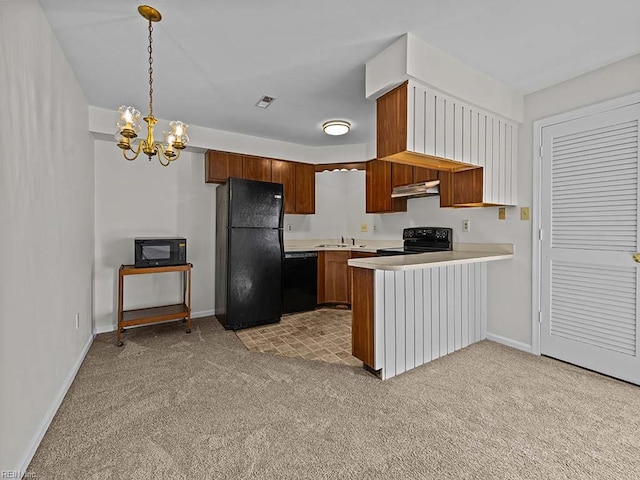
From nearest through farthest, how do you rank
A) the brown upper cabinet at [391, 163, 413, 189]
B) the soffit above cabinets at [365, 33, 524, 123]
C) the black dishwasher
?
the soffit above cabinets at [365, 33, 524, 123]
the brown upper cabinet at [391, 163, 413, 189]
the black dishwasher

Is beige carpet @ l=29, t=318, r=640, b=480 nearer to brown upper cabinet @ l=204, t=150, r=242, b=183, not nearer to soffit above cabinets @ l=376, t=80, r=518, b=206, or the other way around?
soffit above cabinets @ l=376, t=80, r=518, b=206

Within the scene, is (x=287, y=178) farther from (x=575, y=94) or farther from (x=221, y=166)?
(x=575, y=94)

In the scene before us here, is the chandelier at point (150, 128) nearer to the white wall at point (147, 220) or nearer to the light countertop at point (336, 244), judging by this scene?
the white wall at point (147, 220)

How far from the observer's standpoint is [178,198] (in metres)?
4.03

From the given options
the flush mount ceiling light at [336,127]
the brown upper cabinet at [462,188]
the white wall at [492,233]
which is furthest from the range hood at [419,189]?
the flush mount ceiling light at [336,127]

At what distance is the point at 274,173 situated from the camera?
14.7ft

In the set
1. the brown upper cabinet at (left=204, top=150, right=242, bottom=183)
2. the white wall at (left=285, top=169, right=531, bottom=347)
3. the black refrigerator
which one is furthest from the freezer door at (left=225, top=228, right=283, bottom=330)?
the white wall at (left=285, top=169, right=531, bottom=347)

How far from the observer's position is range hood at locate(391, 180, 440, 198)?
344 cm

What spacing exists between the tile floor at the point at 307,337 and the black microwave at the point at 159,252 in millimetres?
1129

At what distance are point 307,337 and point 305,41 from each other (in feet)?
9.06

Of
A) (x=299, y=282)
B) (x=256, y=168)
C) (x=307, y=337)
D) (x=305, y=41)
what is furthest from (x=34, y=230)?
(x=299, y=282)

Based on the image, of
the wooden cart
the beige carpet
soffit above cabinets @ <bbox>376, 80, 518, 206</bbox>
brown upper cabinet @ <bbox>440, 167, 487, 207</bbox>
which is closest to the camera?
the beige carpet

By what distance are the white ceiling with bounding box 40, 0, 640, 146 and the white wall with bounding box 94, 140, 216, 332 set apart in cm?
89

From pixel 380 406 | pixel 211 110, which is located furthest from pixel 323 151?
pixel 380 406
